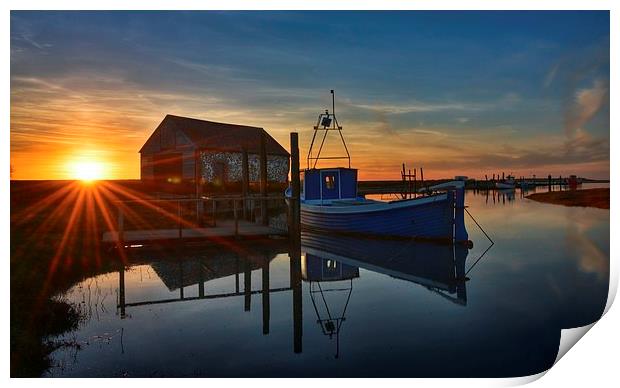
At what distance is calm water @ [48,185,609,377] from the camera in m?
7.53

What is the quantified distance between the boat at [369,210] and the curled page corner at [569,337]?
9.05 meters

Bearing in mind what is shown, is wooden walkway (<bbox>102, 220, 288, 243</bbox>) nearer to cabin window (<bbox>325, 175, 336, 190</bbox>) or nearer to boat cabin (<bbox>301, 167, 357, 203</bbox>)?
boat cabin (<bbox>301, 167, 357, 203</bbox>)

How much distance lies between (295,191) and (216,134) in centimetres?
2571

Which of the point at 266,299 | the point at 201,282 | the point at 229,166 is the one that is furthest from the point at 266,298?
the point at 229,166

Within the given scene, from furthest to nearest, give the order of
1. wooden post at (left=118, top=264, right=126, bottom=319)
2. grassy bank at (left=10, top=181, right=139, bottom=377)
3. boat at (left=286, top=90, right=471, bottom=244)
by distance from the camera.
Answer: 1. boat at (left=286, top=90, right=471, bottom=244)
2. wooden post at (left=118, top=264, right=126, bottom=319)
3. grassy bank at (left=10, top=181, right=139, bottom=377)

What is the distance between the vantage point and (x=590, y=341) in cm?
914

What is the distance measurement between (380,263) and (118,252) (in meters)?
8.20

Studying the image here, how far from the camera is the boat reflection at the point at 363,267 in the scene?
36.4 ft

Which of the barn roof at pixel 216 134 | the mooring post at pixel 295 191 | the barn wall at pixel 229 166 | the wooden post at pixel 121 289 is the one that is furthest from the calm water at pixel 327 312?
the barn roof at pixel 216 134

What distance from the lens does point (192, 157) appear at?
122 feet

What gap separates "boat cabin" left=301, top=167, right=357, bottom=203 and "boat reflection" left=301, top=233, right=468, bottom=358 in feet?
8.93

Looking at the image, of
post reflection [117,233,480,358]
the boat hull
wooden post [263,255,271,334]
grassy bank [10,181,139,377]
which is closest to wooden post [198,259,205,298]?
post reflection [117,233,480,358]
